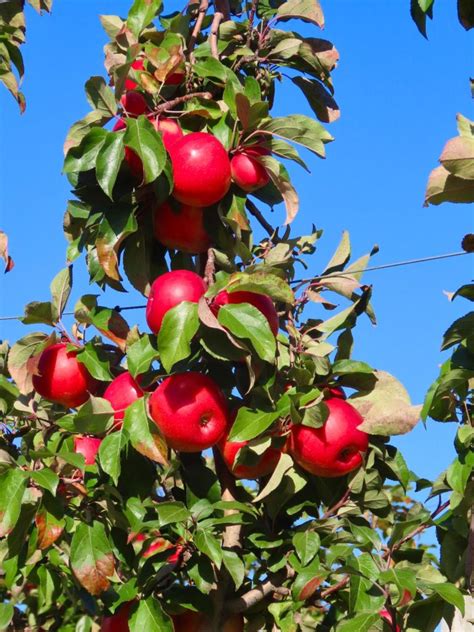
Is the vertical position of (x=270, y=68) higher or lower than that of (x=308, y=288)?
higher

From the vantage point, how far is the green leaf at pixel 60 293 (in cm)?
182

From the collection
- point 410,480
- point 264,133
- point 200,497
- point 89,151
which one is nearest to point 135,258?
point 89,151

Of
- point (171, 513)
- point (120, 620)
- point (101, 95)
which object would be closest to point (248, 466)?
point (171, 513)

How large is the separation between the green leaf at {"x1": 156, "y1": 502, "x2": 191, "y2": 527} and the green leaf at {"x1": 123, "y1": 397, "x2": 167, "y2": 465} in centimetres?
8

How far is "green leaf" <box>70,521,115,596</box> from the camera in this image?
1.58 m

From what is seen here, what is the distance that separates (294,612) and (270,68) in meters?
1.09

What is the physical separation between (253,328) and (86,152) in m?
0.47

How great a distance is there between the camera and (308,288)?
1843 mm

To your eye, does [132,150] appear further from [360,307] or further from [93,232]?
[360,307]

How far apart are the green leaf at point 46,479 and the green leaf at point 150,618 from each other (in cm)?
25

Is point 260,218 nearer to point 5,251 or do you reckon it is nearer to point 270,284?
point 270,284

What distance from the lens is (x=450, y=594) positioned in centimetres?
138

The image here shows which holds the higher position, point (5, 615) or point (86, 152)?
point (86, 152)

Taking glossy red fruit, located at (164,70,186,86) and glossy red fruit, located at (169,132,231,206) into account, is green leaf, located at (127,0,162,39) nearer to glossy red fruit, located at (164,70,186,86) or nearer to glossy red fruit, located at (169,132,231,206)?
glossy red fruit, located at (164,70,186,86)
